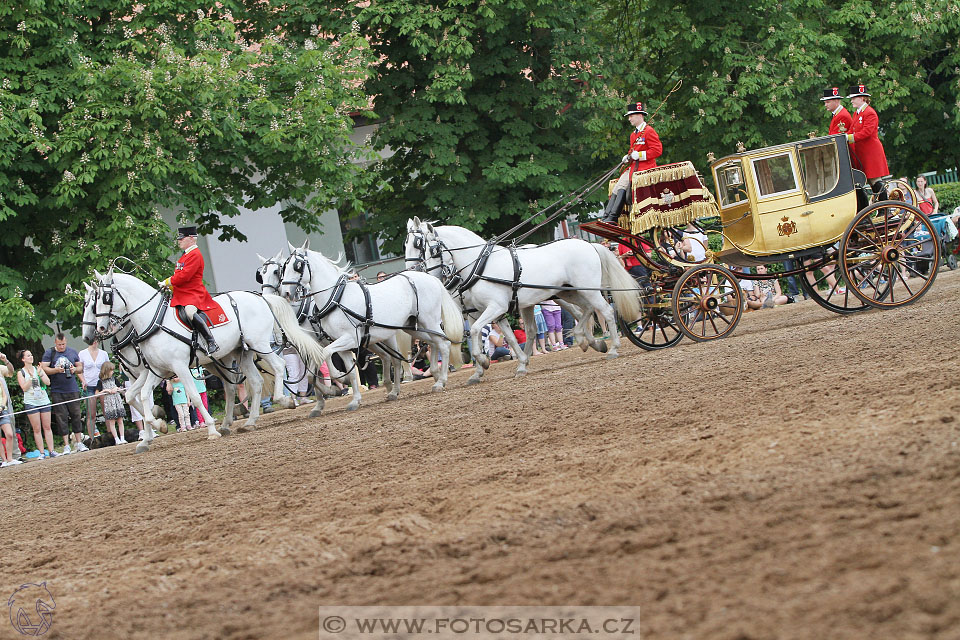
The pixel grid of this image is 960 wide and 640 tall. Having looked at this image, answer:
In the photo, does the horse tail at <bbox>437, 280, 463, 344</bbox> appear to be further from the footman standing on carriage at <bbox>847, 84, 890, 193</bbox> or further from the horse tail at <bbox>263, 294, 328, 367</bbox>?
the footman standing on carriage at <bbox>847, 84, 890, 193</bbox>

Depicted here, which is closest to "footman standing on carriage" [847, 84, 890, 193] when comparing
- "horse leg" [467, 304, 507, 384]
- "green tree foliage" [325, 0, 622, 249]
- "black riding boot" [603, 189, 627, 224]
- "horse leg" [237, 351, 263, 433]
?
"black riding boot" [603, 189, 627, 224]

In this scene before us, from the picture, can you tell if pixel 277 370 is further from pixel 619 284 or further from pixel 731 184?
pixel 731 184

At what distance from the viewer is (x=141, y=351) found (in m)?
12.8

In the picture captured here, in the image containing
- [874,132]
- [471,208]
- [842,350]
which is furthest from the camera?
[471,208]

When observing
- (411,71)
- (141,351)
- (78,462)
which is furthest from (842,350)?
(411,71)

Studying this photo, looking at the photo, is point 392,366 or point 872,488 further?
point 392,366

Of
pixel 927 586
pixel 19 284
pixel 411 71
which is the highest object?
pixel 411 71

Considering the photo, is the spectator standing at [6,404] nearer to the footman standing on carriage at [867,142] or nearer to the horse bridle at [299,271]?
the horse bridle at [299,271]

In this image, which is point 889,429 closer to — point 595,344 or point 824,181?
point 824,181

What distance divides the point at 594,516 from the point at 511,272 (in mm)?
9518

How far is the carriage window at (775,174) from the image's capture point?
40.7 feet

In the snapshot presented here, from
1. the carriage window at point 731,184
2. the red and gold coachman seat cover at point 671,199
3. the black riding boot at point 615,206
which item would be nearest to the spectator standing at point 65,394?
the black riding boot at point 615,206

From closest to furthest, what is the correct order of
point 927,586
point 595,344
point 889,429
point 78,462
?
point 927,586, point 889,429, point 78,462, point 595,344

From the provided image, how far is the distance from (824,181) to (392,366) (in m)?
6.29
